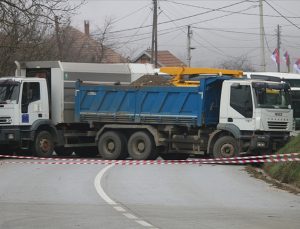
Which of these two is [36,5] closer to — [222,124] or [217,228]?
[222,124]

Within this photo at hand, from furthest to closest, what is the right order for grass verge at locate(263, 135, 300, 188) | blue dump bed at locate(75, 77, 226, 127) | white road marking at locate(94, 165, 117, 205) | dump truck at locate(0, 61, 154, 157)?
dump truck at locate(0, 61, 154, 157), blue dump bed at locate(75, 77, 226, 127), grass verge at locate(263, 135, 300, 188), white road marking at locate(94, 165, 117, 205)

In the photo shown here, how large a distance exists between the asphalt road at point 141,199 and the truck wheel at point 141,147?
127 inches

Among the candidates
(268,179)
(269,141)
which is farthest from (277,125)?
(268,179)

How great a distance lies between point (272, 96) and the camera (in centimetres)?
2020

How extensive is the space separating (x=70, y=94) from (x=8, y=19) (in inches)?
147

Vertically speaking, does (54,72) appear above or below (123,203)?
above

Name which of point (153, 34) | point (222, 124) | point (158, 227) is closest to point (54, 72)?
point (222, 124)

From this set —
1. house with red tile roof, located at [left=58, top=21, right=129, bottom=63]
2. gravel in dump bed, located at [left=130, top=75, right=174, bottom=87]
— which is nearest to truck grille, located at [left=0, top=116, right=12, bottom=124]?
gravel in dump bed, located at [left=130, top=75, right=174, bottom=87]

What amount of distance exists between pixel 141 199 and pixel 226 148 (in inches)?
326

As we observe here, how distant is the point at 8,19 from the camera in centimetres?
2336

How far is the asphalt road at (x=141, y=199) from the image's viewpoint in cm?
946

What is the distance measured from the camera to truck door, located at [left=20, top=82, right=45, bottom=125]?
21.8 m

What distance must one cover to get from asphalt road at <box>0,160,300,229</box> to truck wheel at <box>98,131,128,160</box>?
407cm

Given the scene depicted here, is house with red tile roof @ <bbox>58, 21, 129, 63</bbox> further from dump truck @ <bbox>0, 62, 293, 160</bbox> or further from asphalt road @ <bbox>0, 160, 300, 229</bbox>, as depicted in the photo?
asphalt road @ <bbox>0, 160, 300, 229</bbox>
